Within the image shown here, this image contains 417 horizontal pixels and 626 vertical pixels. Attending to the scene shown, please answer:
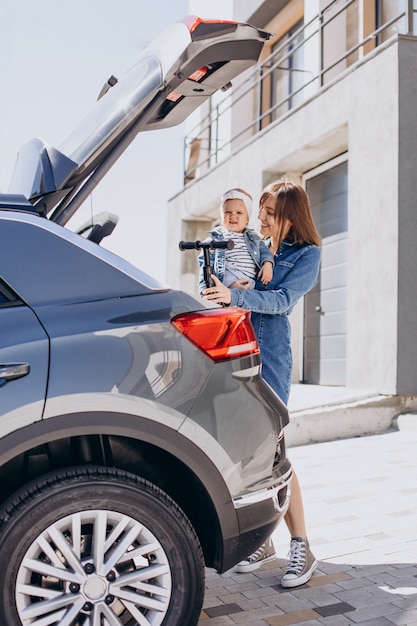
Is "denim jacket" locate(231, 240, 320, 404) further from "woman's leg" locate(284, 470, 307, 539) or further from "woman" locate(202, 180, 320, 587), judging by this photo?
"woman's leg" locate(284, 470, 307, 539)

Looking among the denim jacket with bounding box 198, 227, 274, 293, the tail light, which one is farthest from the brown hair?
the tail light

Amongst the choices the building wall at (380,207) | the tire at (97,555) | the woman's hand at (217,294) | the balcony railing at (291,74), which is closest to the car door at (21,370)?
the tire at (97,555)

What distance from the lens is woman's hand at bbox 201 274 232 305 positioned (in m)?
3.27

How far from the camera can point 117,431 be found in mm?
2307

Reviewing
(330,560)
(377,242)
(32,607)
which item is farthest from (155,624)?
(377,242)

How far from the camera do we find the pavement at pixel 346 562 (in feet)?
9.98

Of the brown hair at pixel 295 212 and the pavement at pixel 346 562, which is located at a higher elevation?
the brown hair at pixel 295 212

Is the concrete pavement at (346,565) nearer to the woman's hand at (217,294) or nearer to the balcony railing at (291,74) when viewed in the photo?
the woman's hand at (217,294)

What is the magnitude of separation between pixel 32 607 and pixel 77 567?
176 mm

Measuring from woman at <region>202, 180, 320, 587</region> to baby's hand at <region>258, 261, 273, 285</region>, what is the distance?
0.21 feet

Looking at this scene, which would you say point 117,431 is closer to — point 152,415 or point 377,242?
point 152,415

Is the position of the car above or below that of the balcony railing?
below

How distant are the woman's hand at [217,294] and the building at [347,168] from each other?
5.18 m

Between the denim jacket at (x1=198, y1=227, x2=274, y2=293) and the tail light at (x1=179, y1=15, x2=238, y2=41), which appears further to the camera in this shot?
the denim jacket at (x1=198, y1=227, x2=274, y2=293)
